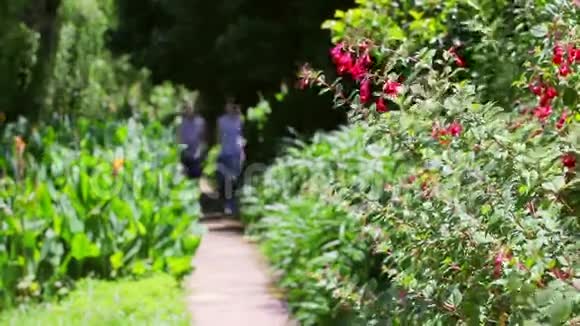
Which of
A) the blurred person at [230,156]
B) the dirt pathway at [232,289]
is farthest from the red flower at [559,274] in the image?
the blurred person at [230,156]

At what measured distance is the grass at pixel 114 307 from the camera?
7641mm

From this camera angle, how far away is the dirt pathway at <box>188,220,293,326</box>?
845 centimetres

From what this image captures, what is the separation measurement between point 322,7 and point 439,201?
1210cm

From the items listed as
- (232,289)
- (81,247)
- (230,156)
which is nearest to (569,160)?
(81,247)

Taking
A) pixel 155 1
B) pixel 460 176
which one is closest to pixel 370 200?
pixel 460 176

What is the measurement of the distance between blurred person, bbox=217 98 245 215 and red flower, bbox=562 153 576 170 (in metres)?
13.9

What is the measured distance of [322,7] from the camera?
16.1 metres

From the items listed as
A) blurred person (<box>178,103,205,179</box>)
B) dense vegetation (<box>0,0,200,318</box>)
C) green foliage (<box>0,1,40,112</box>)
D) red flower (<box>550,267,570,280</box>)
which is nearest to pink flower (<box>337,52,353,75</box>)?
red flower (<box>550,267,570,280</box>)

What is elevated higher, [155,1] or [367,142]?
[155,1]

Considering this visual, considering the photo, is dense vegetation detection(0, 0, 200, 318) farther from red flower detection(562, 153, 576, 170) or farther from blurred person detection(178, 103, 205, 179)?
red flower detection(562, 153, 576, 170)

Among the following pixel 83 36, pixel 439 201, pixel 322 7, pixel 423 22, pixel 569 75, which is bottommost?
pixel 439 201

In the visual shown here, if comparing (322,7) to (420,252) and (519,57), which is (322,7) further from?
(420,252)

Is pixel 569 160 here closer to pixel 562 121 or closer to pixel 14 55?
pixel 562 121

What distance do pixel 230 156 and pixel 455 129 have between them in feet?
45.5
